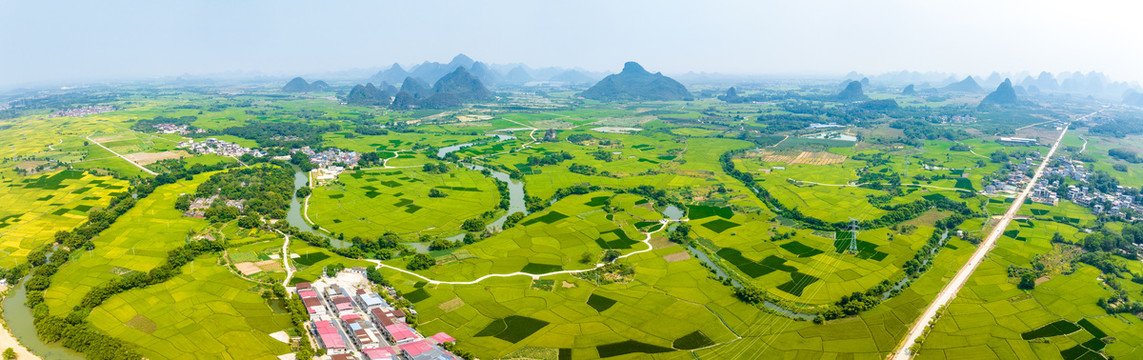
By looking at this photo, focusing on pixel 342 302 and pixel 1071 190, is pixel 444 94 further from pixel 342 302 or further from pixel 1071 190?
pixel 1071 190

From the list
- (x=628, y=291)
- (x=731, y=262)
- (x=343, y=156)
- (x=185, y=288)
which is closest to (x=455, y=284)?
(x=628, y=291)

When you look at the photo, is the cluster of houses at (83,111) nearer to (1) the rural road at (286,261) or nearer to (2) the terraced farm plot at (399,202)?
(2) the terraced farm plot at (399,202)

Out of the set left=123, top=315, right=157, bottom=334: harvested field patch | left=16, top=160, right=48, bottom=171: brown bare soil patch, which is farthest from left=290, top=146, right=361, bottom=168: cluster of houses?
left=123, top=315, right=157, bottom=334: harvested field patch

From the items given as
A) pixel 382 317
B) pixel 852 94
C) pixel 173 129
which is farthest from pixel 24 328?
pixel 852 94

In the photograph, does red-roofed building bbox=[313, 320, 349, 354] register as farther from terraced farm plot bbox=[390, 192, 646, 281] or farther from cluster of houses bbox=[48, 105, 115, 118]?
cluster of houses bbox=[48, 105, 115, 118]

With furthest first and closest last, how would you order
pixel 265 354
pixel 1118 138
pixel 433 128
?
pixel 433 128 < pixel 1118 138 < pixel 265 354

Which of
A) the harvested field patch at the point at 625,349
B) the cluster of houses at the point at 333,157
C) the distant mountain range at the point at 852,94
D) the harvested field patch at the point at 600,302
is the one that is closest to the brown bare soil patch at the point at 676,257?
the harvested field patch at the point at 600,302

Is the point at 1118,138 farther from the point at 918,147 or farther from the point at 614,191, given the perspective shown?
the point at 614,191
